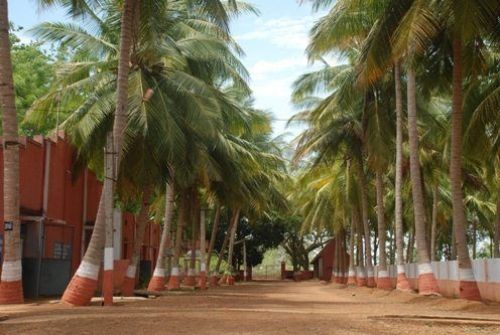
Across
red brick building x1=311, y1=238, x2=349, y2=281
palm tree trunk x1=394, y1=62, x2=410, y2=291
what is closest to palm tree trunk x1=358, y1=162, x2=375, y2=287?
palm tree trunk x1=394, y1=62, x2=410, y2=291

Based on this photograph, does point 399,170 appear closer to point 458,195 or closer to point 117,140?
point 458,195

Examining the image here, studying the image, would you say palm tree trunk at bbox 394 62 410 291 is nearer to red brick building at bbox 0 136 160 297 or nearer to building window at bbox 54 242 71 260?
red brick building at bbox 0 136 160 297

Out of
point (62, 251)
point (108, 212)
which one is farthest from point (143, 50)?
point (62, 251)

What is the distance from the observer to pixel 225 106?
2397 centimetres

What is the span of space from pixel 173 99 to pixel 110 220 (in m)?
6.80

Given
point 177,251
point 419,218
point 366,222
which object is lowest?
point 177,251

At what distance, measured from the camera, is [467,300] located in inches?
660

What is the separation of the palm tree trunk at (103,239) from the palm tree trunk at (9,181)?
1.35 m

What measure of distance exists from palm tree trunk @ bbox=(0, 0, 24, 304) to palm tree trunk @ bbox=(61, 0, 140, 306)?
53.1 inches

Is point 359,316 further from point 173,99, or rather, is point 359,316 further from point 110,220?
point 173,99

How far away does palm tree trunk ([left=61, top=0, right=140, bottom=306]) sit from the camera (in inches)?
604

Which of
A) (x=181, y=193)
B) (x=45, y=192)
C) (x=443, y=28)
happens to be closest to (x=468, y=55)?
(x=443, y=28)

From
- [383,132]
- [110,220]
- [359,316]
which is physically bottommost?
[359,316]

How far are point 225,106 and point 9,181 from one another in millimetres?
10797
